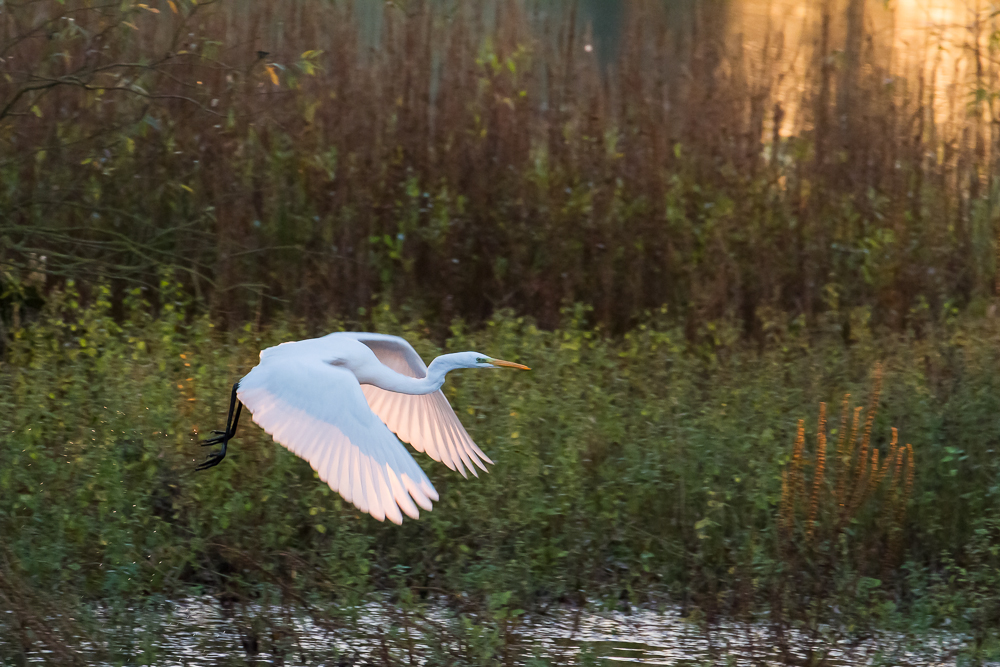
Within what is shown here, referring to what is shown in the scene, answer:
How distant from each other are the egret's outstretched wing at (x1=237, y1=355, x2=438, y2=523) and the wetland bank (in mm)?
Result: 392

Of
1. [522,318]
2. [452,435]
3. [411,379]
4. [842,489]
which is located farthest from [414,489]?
[522,318]

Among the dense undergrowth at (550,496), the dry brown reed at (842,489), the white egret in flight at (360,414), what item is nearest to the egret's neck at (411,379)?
the white egret in flight at (360,414)

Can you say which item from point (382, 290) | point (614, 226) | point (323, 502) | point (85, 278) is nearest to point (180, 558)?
point (323, 502)

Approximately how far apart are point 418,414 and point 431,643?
1018 mm

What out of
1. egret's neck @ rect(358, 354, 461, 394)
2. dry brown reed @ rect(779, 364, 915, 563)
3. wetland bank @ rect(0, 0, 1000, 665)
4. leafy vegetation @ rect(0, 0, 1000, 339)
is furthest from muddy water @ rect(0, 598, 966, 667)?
leafy vegetation @ rect(0, 0, 1000, 339)

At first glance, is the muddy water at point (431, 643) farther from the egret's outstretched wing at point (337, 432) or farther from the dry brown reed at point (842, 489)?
the egret's outstretched wing at point (337, 432)

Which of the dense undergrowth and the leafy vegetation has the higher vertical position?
the leafy vegetation

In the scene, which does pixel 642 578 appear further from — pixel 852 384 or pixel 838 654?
pixel 852 384

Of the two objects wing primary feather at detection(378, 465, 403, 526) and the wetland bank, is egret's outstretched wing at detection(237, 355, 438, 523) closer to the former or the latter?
wing primary feather at detection(378, 465, 403, 526)

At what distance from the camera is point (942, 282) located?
25.2 feet

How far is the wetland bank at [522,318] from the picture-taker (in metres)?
3.98

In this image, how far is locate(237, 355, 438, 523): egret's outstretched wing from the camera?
9.94ft

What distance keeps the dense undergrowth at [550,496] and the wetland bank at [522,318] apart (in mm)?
22

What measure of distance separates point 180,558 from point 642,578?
63.2 inches
